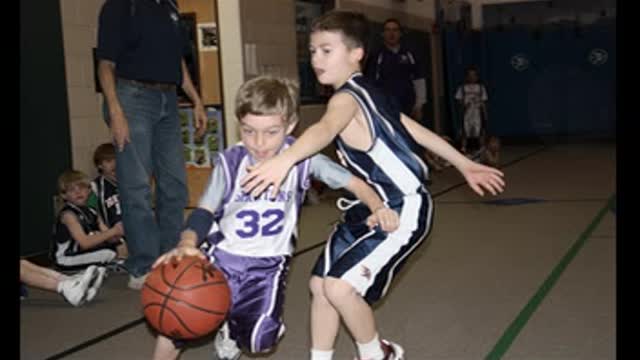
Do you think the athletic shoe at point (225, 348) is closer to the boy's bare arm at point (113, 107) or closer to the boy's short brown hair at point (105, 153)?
the boy's bare arm at point (113, 107)

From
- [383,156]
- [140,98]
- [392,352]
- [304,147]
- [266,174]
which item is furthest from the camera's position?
[140,98]

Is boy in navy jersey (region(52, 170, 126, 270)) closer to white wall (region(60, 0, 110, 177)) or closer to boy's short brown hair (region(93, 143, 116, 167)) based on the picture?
boy's short brown hair (region(93, 143, 116, 167))

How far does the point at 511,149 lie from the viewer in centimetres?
1491

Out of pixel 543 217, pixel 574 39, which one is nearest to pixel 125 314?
pixel 543 217

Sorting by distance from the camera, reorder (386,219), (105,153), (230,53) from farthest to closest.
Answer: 1. (230,53)
2. (105,153)
3. (386,219)

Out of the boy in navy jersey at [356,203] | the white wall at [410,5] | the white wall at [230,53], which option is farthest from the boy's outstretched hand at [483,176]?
the white wall at [410,5]

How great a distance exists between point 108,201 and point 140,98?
3.68 ft

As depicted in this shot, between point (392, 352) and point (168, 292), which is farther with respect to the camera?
point (392, 352)

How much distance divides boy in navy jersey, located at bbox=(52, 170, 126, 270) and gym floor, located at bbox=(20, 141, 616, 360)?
23 centimetres

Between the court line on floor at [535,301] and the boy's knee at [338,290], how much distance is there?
0.69 meters

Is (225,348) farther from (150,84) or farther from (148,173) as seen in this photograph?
(150,84)

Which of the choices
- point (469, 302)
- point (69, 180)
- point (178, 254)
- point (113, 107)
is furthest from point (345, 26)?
point (69, 180)

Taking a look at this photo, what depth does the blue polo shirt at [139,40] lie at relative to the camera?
4.75 metres

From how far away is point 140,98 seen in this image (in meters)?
4.82
